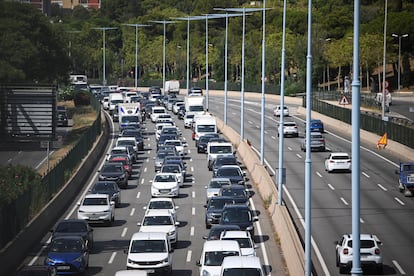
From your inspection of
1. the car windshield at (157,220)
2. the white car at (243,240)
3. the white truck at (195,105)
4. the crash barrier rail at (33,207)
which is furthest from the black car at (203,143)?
the white car at (243,240)

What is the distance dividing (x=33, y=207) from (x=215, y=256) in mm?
12689

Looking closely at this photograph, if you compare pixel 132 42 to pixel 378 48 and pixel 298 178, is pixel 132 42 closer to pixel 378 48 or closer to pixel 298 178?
pixel 378 48

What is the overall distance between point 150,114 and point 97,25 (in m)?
87.4

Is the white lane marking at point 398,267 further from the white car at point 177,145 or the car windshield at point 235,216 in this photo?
the white car at point 177,145

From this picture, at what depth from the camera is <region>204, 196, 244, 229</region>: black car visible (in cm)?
4209

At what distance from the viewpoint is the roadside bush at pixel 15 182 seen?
42.1 m

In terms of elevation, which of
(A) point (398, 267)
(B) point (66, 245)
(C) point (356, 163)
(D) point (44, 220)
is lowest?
(A) point (398, 267)

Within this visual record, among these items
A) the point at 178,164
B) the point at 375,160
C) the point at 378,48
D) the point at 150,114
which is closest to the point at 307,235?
the point at 178,164

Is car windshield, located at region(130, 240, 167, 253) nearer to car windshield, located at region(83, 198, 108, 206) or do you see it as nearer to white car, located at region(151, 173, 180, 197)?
car windshield, located at region(83, 198, 108, 206)

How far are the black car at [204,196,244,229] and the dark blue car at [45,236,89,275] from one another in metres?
8.58

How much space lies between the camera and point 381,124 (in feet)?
239

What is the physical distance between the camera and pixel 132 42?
17600 centimetres

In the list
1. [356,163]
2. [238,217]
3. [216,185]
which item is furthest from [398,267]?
[356,163]

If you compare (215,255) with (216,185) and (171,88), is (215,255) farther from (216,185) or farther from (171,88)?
(171,88)
